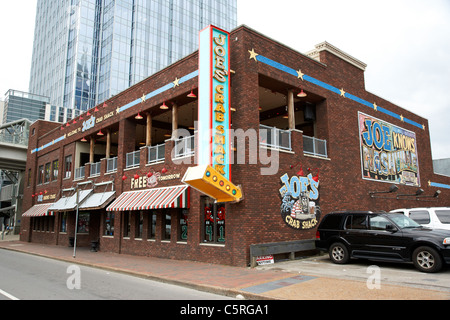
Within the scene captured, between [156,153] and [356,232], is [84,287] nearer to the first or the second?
[356,232]

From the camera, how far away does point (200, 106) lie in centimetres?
1330

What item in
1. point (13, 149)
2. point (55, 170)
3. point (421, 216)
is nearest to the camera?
point (421, 216)

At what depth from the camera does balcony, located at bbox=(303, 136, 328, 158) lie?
16.2 metres

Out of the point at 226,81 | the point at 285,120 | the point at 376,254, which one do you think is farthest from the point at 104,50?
the point at 376,254

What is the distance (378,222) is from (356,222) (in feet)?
2.65

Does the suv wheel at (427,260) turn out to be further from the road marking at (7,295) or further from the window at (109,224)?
the window at (109,224)

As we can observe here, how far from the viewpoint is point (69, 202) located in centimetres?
2381

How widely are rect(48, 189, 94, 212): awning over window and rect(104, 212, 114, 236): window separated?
1772 millimetres

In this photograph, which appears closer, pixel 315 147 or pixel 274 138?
pixel 274 138

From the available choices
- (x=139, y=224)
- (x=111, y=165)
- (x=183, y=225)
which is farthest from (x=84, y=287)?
(x=111, y=165)

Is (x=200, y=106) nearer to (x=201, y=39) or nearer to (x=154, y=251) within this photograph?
(x=201, y=39)

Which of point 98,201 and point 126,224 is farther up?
point 98,201

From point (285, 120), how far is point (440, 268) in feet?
44.4
